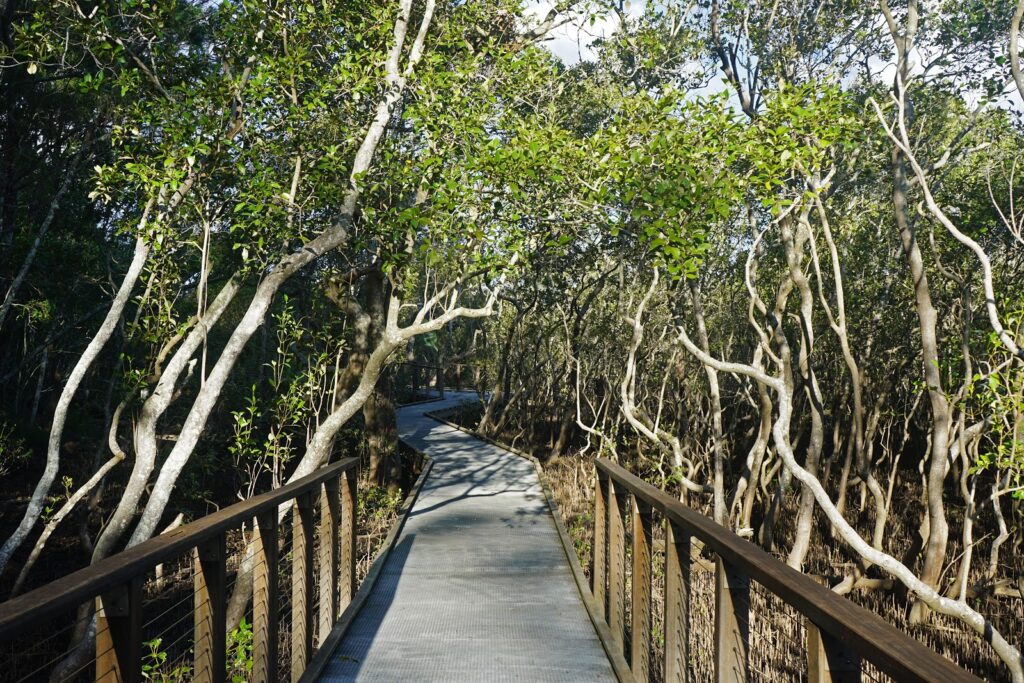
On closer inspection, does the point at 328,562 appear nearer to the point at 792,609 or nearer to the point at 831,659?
the point at 831,659

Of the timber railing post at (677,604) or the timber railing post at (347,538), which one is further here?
the timber railing post at (347,538)

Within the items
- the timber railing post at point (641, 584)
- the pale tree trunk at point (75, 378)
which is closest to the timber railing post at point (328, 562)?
the timber railing post at point (641, 584)

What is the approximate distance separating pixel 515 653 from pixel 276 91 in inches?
239

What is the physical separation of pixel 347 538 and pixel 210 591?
8.30 ft

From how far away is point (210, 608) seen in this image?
109 inches

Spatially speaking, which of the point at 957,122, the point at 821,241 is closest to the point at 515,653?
the point at 821,241

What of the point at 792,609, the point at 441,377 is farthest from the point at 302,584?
the point at 441,377

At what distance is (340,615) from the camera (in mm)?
4652

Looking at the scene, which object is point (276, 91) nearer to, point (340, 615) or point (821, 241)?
point (340, 615)

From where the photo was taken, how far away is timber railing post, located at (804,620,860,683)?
171 cm

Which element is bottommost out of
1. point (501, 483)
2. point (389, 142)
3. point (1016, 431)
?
point (501, 483)

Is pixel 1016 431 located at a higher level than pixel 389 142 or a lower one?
lower

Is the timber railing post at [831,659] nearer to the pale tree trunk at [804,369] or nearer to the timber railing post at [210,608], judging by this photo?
the timber railing post at [210,608]

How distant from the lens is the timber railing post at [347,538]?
4.99 metres
